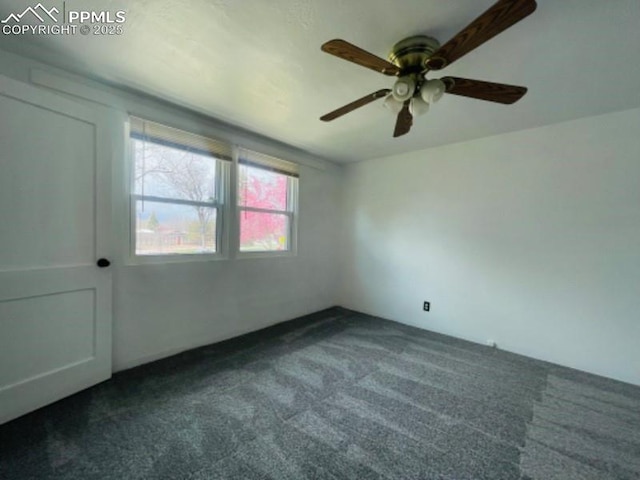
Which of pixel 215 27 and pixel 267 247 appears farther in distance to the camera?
pixel 267 247

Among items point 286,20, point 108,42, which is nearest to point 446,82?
point 286,20

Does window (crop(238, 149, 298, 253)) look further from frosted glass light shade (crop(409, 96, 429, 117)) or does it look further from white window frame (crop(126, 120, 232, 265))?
frosted glass light shade (crop(409, 96, 429, 117))

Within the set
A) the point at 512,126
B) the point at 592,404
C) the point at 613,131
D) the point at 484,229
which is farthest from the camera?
the point at 484,229

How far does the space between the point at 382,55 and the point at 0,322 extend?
2847 mm

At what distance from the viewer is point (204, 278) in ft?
9.14

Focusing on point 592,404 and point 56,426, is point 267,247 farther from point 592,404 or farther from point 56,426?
point 592,404

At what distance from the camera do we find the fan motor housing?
154cm

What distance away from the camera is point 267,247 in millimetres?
3494

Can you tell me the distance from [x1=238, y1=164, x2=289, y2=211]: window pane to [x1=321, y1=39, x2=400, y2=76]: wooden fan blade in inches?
77.3

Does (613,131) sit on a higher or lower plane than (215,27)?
lower

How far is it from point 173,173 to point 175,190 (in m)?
0.16

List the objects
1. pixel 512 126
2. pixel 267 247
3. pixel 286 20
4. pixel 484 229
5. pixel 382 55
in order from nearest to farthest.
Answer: pixel 286 20 < pixel 382 55 < pixel 512 126 < pixel 484 229 < pixel 267 247

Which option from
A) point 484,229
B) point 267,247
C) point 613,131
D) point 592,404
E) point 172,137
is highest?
point 613,131

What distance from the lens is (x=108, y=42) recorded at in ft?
5.45
